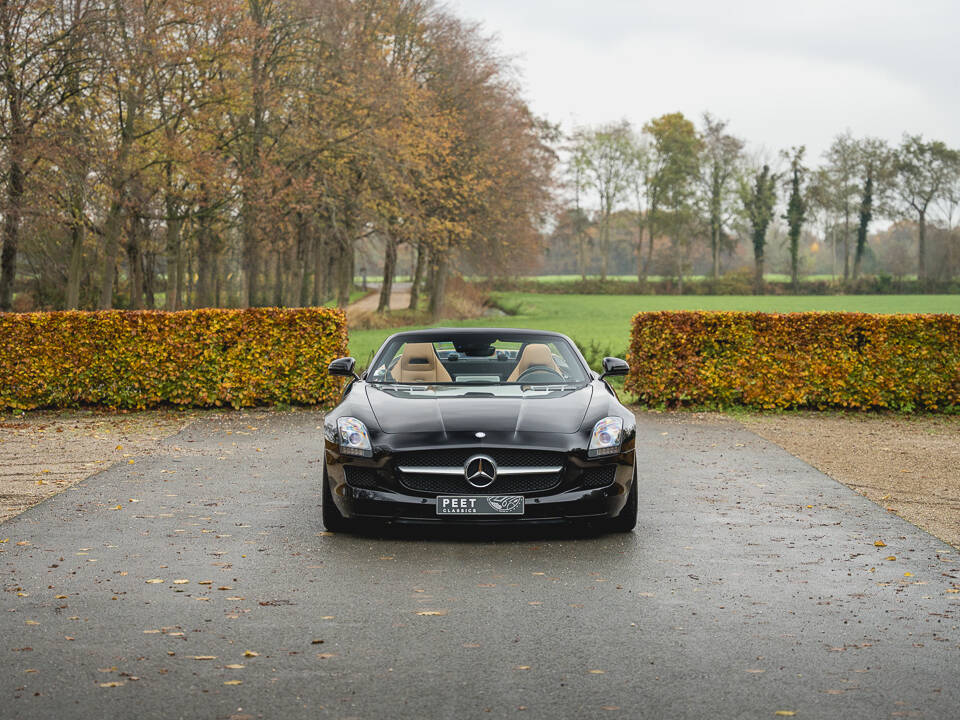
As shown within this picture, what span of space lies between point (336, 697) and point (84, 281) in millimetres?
40989

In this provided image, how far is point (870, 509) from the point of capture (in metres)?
8.84

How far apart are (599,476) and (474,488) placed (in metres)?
0.86

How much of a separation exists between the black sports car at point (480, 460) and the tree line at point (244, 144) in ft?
70.8

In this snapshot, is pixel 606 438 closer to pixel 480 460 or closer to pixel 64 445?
pixel 480 460

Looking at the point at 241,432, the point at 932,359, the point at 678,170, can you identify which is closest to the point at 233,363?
the point at 241,432

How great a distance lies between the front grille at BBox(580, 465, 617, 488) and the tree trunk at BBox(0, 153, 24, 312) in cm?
2255

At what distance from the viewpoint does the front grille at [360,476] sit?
7.18 meters

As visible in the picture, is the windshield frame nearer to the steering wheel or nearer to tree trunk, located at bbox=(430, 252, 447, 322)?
the steering wheel

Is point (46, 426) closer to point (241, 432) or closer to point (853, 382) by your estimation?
point (241, 432)

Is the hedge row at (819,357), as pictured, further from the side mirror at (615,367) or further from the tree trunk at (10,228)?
the tree trunk at (10,228)

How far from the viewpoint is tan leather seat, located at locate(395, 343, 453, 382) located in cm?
880

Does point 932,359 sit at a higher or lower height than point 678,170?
lower

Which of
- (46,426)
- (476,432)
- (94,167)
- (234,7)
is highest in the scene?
(234,7)

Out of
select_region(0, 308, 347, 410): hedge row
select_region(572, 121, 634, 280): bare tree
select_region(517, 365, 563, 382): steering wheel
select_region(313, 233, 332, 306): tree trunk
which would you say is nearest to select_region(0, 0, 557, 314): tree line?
select_region(313, 233, 332, 306): tree trunk
